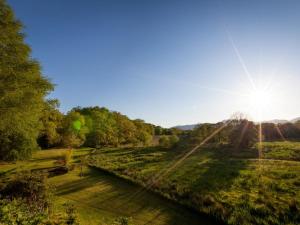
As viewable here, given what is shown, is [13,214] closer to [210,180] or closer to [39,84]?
[39,84]

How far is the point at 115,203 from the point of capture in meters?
17.6

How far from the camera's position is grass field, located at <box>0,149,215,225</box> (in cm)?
1460

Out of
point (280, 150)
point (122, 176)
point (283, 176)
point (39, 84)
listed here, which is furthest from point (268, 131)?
point (39, 84)

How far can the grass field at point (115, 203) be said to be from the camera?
47.9 feet

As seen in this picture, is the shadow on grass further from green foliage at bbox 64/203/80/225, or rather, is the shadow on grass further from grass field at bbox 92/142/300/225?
green foliage at bbox 64/203/80/225

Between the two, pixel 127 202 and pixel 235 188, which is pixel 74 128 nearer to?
pixel 127 202

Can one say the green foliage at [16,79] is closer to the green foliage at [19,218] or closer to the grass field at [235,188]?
the green foliage at [19,218]

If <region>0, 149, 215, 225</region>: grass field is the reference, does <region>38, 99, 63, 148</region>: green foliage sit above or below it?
above

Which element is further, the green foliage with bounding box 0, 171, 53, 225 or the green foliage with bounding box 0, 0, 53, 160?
the green foliage with bounding box 0, 0, 53, 160

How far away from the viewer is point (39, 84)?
1742 centimetres

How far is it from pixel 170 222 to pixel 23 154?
72.1 ft

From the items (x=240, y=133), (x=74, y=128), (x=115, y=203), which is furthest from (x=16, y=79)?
(x=74, y=128)

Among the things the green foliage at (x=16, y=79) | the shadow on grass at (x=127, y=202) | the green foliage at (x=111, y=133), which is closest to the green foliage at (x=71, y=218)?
the shadow on grass at (x=127, y=202)

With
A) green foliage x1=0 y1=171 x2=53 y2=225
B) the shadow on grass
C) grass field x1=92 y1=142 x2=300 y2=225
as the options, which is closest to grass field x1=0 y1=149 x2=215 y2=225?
the shadow on grass
